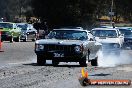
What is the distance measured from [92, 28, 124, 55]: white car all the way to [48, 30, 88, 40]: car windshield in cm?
544

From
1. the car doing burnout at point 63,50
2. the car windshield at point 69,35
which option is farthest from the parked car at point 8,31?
the car doing burnout at point 63,50

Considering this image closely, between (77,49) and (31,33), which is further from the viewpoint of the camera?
(31,33)

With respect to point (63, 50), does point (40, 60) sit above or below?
below

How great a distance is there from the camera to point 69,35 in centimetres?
2189

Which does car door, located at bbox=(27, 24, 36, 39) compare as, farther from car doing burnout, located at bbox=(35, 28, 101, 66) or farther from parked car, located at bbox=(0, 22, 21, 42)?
car doing burnout, located at bbox=(35, 28, 101, 66)

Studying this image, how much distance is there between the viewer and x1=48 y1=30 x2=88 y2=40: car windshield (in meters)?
21.8

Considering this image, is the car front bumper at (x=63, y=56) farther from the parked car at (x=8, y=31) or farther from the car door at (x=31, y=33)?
the car door at (x=31, y=33)

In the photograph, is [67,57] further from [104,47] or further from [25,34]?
[25,34]

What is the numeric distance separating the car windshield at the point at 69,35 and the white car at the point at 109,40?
17.9 feet

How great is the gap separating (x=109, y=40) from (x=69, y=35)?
790 centimetres

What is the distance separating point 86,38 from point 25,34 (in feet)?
96.8

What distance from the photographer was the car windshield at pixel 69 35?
21828 millimetres

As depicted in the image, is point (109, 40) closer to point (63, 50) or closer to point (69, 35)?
point (69, 35)

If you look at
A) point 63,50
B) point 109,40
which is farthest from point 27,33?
point 63,50
